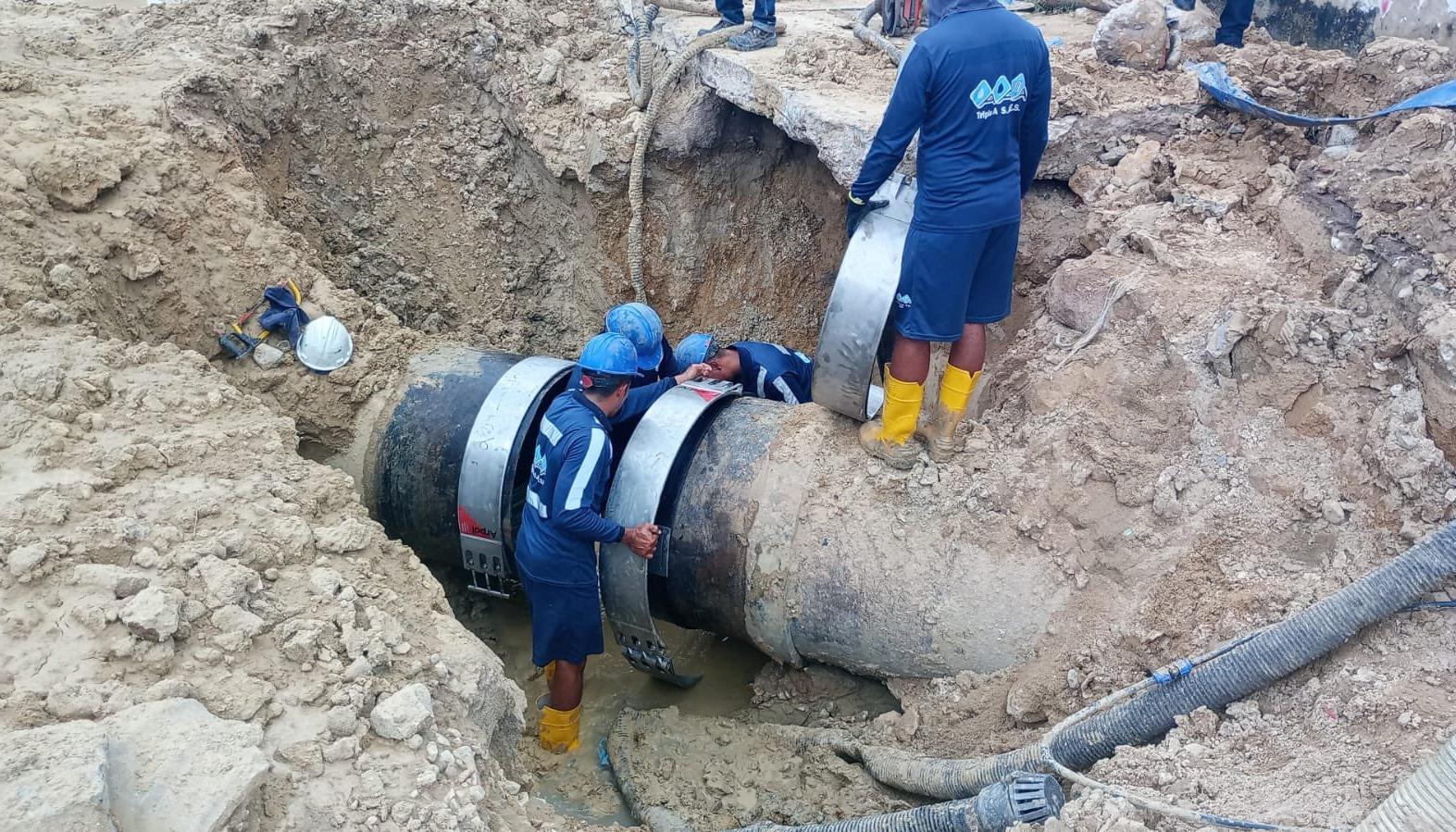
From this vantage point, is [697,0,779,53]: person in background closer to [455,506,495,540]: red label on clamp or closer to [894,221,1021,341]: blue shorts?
[894,221,1021,341]: blue shorts

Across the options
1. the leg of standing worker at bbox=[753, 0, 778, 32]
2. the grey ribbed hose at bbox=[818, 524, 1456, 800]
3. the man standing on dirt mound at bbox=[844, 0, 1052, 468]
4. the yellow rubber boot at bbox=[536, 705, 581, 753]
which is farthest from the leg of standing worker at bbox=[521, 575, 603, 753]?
the leg of standing worker at bbox=[753, 0, 778, 32]

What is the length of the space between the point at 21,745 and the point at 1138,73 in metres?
5.19

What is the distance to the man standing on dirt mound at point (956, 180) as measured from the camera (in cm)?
327

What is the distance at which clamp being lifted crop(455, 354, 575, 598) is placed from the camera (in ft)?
14.2

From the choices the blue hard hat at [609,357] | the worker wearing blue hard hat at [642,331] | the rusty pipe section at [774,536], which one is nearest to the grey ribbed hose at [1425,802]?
the rusty pipe section at [774,536]

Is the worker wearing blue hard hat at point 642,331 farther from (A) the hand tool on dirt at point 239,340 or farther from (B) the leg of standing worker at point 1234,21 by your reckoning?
(B) the leg of standing worker at point 1234,21

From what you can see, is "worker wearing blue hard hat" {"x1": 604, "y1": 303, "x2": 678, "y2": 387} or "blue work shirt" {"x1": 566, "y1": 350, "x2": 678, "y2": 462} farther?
"worker wearing blue hard hat" {"x1": 604, "y1": 303, "x2": 678, "y2": 387}

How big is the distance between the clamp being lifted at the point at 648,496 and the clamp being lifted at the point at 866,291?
66 cm

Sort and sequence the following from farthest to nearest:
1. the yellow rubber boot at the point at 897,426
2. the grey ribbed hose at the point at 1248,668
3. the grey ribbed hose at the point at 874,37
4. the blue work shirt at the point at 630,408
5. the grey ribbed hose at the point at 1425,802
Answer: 1. the grey ribbed hose at the point at 874,37
2. the blue work shirt at the point at 630,408
3. the yellow rubber boot at the point at 897,426
4. the grey ribbed hose at the point at 1248,668
5. the grey ribbed hose at the point at 1425,802

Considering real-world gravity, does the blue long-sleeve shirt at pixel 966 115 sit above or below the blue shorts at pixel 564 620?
above

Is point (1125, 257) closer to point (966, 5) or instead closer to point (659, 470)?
point (966, 5)

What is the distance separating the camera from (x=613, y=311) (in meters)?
4.70

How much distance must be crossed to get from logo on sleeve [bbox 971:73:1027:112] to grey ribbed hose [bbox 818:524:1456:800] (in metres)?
1.81

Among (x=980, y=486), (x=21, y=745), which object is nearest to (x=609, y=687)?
(x=980, y=486)
